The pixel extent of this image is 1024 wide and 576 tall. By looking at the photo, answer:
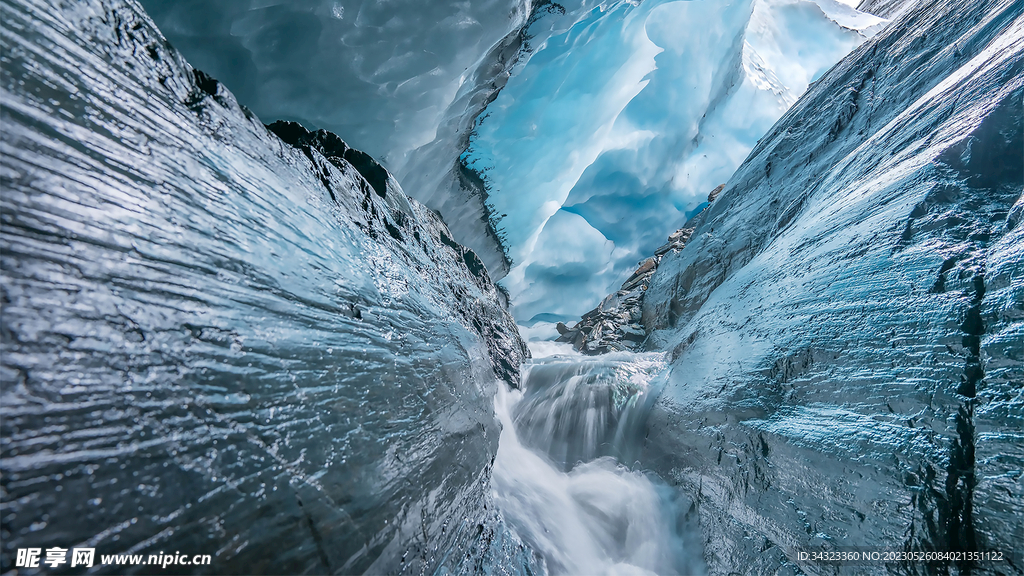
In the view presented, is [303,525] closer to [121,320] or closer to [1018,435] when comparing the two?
[121,320]

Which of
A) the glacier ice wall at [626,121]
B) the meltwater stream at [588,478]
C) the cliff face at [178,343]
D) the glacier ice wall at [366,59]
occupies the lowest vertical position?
the meltwater stream at [588,478]

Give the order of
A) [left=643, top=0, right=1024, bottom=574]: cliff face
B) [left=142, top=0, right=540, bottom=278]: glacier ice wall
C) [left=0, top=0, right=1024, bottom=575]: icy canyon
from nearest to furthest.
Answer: [left=0, top=0, right=1024, bottom=575]: icy canyon < [left=643, top=0, right=1024, bottom=574]: cliff face < [left=142, top=0, right=540, bottom=278]: glacier ice wall

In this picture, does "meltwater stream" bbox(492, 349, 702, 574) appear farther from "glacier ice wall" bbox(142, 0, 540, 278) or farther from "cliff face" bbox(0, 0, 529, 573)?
"glacier ice wall" bbox(142, 0, 540, 278)

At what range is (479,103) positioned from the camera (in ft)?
25.2

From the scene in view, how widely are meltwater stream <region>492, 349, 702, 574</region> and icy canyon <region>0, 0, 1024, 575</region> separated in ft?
0.14

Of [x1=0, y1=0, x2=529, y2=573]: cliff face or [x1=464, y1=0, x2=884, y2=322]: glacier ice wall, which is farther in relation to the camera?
[x1=464, y1=0, x2=884, y2=322]: glacier ice wall

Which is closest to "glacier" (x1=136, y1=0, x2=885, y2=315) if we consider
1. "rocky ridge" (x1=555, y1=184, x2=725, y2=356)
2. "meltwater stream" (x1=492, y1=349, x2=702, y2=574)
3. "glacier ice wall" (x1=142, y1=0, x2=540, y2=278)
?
"glacier ice wall" (x1=142, y1=0, x2=540, y2=278)

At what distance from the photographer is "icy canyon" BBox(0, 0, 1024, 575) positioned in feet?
3.55

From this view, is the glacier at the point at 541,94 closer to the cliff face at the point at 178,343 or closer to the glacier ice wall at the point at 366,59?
the glacier ice wall at the point at 366,59

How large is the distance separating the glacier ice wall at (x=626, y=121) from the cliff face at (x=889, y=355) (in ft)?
19.5

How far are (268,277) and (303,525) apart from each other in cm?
105

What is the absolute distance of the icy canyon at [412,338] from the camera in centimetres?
108

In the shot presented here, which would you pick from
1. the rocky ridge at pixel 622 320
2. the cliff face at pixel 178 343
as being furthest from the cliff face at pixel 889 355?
the rocky ridge at pixel 622 320

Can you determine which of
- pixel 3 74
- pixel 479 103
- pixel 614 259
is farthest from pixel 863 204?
pixel 614 259
